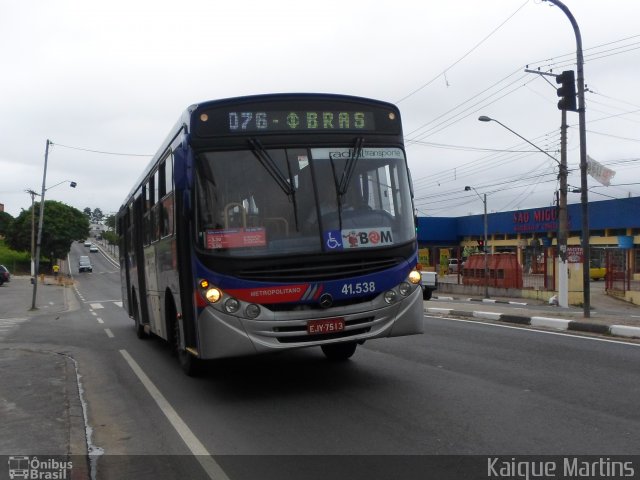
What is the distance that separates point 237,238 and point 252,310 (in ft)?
2.59

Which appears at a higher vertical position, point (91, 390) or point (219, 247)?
point (219, 247)

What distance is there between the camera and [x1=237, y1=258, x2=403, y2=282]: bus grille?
7.22m

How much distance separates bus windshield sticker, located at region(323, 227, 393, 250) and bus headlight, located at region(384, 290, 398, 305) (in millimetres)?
546

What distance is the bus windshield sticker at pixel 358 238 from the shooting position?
7.48 m

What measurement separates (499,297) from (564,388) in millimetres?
28136

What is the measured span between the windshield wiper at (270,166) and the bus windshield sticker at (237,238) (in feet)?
1.81

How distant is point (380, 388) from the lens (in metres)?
7.98

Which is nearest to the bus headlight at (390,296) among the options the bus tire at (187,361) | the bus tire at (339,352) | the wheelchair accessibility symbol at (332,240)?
the wheelchair accessibility symbol at (332,240)

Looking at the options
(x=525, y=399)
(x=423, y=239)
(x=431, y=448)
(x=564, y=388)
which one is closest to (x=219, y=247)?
(x=431, y=448)

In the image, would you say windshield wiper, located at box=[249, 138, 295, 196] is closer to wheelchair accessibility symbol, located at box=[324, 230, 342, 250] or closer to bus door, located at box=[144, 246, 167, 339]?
wheelchair accessibility symbol, located at box=[324, 230, 342, 250]

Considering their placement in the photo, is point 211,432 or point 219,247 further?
point 219,247

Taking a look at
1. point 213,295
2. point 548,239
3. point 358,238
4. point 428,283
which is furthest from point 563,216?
point 548,239

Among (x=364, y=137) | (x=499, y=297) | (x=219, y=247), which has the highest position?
(x=364, y=137)

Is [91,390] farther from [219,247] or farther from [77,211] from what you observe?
[77,211]
